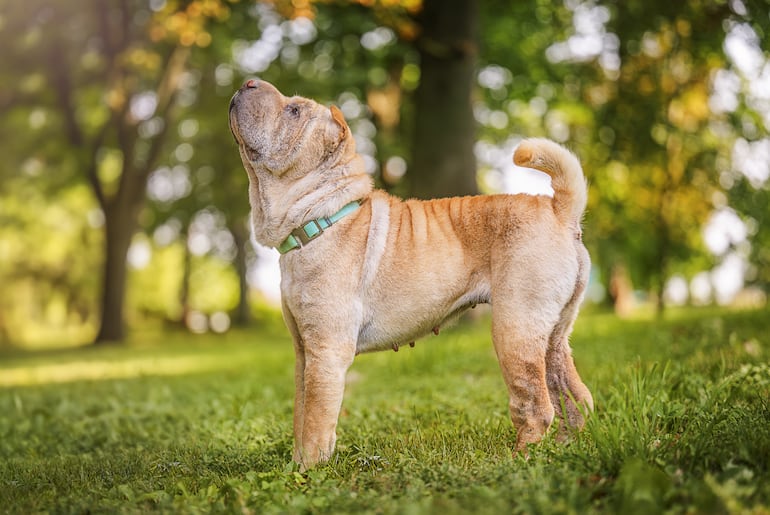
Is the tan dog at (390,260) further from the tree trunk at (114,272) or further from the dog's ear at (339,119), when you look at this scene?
the tree trunk at (114,272)

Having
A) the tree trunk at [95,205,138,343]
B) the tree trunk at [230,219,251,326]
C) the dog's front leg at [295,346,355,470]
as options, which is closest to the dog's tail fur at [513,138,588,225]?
the dog's front leg at [295,346,355,470]

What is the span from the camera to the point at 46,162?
21219 mm

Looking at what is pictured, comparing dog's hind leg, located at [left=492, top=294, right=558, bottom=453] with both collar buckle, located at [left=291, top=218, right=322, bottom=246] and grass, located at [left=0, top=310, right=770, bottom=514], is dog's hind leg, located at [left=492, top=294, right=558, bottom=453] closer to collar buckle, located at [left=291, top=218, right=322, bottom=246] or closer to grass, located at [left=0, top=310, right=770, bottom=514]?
grass, located at [left=0, top=310, right=770, bottom=514]

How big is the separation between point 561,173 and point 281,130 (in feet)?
5.32

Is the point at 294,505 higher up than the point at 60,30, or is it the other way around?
the point at 60,30

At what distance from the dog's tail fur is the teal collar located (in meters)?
1.08

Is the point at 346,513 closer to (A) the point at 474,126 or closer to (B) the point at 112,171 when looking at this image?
(A) the point at 474,126

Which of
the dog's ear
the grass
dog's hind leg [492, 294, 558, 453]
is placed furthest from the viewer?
the dog's ear

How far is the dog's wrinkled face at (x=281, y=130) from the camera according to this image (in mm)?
4312

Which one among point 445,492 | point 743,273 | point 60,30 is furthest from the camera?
point 60,30

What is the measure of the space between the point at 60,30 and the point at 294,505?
703 inches

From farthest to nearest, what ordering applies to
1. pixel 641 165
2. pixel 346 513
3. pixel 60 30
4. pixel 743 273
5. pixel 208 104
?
pixel 208 104 → pixel 60 30 → pixel 641 165 → pixel 743 273 → pixel 346 513

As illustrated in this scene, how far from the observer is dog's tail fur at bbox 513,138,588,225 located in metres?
4.16

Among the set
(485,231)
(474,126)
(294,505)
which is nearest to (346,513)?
(294,505)
